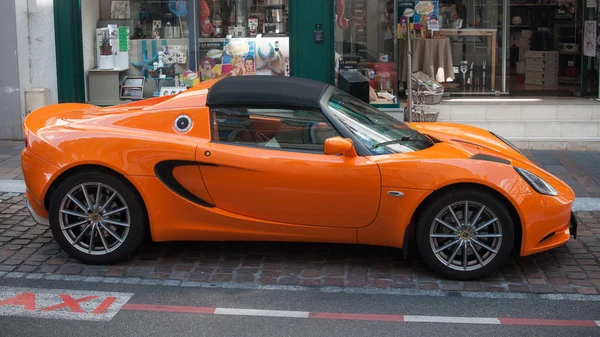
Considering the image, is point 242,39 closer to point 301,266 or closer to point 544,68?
point 544,68

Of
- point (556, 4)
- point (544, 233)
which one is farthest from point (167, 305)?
point (556, 4)

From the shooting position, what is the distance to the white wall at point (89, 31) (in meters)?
11.8

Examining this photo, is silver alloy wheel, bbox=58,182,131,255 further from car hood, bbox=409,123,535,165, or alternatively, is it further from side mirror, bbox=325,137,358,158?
car hood, bbox=409,123,535,165

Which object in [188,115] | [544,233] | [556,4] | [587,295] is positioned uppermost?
[556,4]

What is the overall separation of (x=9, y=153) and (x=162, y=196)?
5.28 metres

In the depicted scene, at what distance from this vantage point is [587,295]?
580 cm

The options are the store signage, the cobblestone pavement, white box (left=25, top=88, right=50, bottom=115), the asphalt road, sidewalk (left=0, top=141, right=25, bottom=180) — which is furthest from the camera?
the store signage

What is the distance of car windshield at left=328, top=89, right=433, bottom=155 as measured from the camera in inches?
246

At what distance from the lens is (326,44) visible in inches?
453

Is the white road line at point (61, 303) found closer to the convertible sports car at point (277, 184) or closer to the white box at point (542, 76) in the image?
the convertible sports car at point (277, 184)

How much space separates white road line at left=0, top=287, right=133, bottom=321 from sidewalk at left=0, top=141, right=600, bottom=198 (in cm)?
390

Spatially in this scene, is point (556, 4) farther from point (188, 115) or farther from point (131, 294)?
point (131, 294)

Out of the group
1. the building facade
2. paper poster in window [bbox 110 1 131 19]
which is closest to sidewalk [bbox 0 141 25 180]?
the building facade

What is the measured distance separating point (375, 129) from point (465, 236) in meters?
1.11
